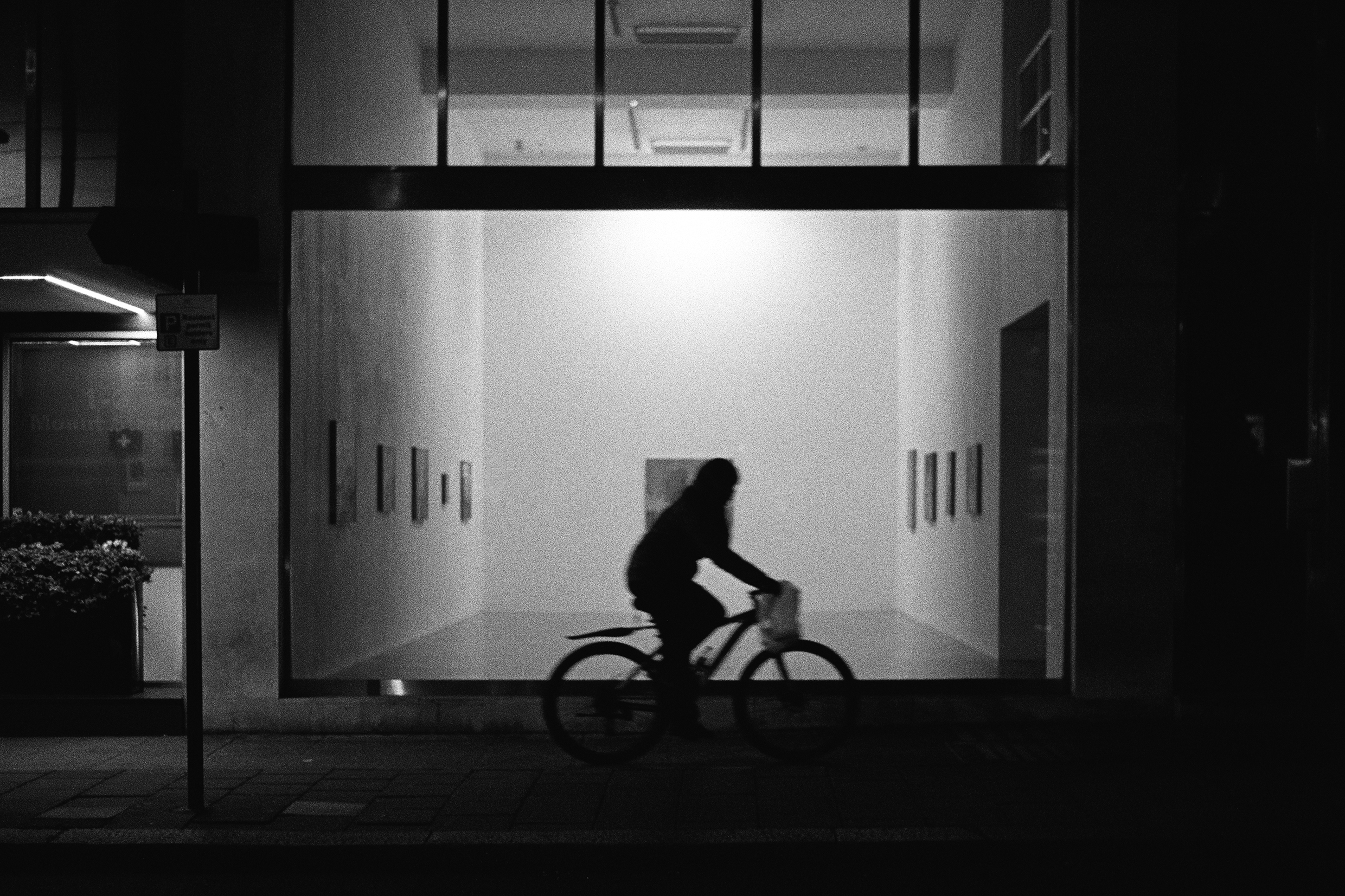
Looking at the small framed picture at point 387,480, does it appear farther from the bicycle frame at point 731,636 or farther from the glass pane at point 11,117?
the bicycle frame at point 731,636

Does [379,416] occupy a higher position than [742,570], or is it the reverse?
[379,416]

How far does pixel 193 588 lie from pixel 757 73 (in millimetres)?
5220

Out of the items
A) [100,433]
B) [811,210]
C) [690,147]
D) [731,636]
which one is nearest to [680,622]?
[731,636]

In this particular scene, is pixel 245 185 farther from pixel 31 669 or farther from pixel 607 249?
pixel 607 249

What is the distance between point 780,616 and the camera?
8.88 metres

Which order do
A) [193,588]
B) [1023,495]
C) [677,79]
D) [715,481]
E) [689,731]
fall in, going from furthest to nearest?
[1023,495] < [677,79] < [689,731] < [715,481] < [193,588]

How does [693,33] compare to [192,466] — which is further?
[693,33]

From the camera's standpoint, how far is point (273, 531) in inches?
399

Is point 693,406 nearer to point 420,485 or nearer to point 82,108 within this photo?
point 420,485

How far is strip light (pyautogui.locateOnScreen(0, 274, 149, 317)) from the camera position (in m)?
9.84

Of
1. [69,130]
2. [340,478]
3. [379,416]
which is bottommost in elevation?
[340,478]

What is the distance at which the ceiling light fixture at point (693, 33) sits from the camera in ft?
35.1

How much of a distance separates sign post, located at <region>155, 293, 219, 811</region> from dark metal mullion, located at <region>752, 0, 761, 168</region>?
416cm

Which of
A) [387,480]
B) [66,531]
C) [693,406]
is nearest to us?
[66,531]
